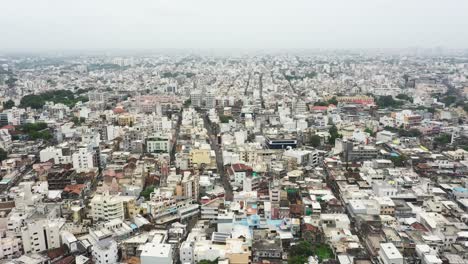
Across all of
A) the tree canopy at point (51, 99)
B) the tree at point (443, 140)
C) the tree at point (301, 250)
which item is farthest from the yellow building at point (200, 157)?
the tree canopy at point (51, 99)

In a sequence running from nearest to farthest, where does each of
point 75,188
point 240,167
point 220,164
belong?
point 75,188
point 240,167
point 220,164

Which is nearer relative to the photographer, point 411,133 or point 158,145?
point 158,145

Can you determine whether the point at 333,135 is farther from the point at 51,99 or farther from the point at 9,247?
the point at 51,99

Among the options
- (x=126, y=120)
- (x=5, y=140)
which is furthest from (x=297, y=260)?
(x=126, y=120)

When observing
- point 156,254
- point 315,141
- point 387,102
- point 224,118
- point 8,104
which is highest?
point 387,102

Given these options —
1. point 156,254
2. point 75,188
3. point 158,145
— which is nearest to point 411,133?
point 158,145

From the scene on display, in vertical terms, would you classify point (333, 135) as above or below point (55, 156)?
above

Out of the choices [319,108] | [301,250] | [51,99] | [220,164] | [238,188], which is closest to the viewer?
[301,250]

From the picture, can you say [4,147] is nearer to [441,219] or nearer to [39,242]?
[39,242]
